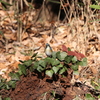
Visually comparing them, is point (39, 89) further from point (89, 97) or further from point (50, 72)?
point (89, 97)

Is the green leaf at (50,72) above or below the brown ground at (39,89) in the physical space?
above

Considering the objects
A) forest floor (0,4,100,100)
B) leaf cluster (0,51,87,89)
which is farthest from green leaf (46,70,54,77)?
forest floor (0,4,100,100)

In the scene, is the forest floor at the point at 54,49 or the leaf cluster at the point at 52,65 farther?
the forest floor at the point at 54,49

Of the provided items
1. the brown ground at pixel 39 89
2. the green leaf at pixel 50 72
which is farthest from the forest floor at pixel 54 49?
the green leaf at pixel 50 72

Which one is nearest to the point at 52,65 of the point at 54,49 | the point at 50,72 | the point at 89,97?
the point at 50,72

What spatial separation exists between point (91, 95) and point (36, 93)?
19.4 inches

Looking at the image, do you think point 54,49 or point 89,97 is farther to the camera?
point 54,49

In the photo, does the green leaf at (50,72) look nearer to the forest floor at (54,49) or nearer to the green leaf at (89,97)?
the forest floor at (54,49)

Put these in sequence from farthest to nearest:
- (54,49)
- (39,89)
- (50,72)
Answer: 1. (54,49)
2. (39,89)
3. (50,72)

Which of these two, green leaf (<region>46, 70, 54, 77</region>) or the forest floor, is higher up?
green leaf (<region>46, 70, 54, 77</region>)

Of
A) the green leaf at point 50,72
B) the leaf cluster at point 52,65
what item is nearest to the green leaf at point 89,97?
the leaf cluster at point 52,65

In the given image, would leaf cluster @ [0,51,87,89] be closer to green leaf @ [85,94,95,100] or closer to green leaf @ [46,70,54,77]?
green leaf @ [46,70,54,77]

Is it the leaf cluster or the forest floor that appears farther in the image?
the forest floor

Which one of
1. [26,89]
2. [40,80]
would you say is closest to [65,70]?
[40,80]
